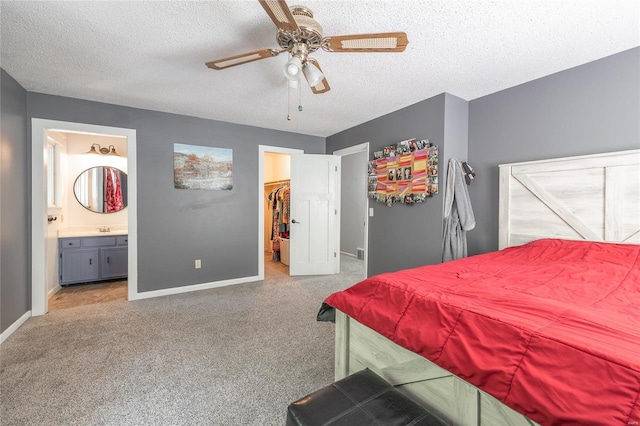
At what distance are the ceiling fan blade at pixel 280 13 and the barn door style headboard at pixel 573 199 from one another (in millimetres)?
2398

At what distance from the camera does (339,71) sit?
95.4 inches

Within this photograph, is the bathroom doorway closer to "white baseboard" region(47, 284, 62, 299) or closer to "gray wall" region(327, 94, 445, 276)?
"white baseboard" region(47, 284, 62, 299)

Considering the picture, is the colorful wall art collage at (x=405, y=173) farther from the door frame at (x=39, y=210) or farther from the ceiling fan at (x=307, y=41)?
the door frame at (x=39, y=210)

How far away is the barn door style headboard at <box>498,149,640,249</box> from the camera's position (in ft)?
6.65

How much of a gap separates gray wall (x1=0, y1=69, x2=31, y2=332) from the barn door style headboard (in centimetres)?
453

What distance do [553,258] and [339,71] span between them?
2.24 m

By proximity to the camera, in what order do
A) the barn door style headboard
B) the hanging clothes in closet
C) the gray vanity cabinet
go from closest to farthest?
the barn door style headboard → the gray vanity cabinet → the hanging clothes in closet

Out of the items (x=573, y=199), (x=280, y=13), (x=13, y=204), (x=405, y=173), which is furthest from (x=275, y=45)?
(x=13, y=204)

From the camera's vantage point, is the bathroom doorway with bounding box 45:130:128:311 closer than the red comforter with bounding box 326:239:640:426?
No

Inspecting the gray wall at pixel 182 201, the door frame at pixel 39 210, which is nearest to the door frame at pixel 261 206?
the gray wall at pixel 182 201

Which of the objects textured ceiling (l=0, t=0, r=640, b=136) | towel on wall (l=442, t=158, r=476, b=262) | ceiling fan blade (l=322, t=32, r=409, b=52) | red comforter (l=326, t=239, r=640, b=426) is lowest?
red comforter (l=326, t=239, r=640, b=426)

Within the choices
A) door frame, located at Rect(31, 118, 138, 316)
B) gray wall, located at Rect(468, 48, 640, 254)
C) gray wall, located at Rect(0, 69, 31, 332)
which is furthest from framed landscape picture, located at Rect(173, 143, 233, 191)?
gray wall, located at Rect(468, 48, 640, 254)

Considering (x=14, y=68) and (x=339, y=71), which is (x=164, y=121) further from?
(x=339, y=71)

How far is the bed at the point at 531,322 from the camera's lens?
2.45 feet
